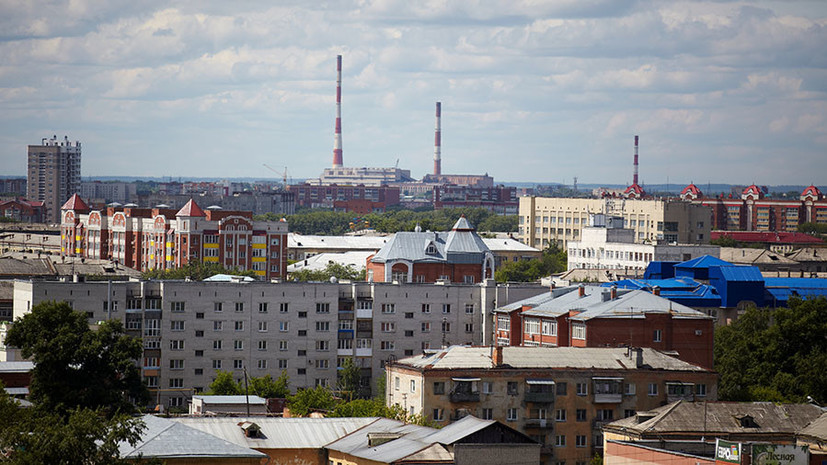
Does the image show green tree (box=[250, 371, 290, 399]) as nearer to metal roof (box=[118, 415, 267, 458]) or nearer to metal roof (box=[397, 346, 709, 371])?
metal roof (box=[397, 346, 709, 371])

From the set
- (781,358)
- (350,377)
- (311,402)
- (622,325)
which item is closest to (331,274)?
(350,377)

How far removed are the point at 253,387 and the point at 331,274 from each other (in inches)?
2648

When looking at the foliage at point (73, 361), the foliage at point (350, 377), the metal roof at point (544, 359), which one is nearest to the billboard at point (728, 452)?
the metal roof at point (544, 359)

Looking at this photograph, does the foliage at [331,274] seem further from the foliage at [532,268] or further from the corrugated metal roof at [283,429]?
the corrugated metal roof at [283,429]

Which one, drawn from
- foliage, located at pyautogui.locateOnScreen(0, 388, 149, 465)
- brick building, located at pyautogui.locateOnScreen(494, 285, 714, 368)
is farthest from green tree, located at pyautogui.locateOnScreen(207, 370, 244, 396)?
foliage, located at pyautogui.locateOnScreen(0, 388, 149, 465)

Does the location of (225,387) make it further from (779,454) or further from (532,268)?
(532,268)

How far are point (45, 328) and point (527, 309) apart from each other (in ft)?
101

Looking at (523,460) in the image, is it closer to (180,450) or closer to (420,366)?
(180,450)

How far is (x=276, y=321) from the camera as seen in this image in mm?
91312

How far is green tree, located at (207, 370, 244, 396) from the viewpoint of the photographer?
263 feet

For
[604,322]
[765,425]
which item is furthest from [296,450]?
[604,322]

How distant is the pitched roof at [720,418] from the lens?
59.2 metres

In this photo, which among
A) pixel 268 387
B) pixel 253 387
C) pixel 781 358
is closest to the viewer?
pixel 253 387

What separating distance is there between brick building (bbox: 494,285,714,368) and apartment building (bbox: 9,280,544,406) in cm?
766
